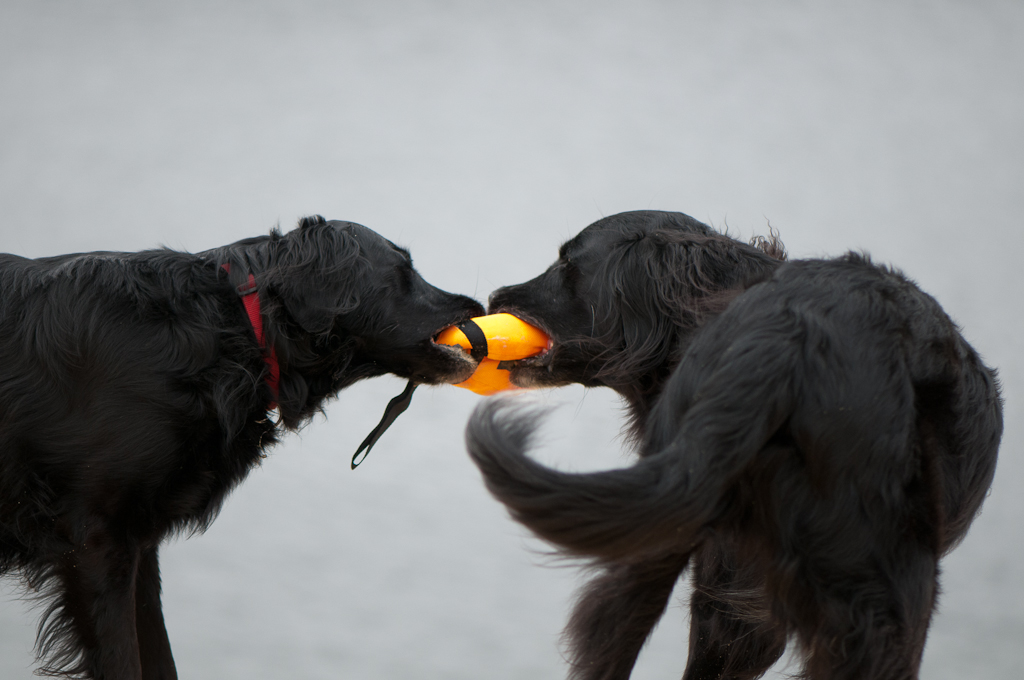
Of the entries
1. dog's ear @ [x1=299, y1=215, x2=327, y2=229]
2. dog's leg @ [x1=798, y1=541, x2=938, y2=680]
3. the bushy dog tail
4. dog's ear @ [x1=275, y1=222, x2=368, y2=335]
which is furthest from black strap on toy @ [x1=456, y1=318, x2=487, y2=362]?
dog's leg @ [x1=798, y1=541, x2=938, y2=680]

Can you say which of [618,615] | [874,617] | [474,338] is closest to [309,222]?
[474,338]

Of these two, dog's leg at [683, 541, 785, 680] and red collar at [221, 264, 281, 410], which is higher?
red collar at [221, 264, 281, 410]

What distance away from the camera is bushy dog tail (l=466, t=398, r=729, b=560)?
64.4 inches

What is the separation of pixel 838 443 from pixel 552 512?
56 cm

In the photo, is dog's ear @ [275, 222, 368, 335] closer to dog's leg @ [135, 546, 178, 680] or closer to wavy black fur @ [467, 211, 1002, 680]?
dog's leg @ [135, 546, 178, 680]

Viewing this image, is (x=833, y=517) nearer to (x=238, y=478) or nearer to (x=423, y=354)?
(x=423, y=354)

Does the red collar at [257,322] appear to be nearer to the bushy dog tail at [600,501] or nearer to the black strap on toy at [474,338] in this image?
the black strap on toy at [474,338]

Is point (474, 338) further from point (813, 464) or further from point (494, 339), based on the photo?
point (813, 464)

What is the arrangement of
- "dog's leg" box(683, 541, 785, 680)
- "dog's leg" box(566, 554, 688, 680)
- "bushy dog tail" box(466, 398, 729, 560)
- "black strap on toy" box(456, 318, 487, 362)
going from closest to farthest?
1. "bushy dog tail" box(466, 398, 729, 560)
2. "dog's leg" box(566, 554, 688, 680)
3. "dog's leg" box(683, 541, 785, 680)
4. "black strap on toy" box(456, 318, 487, 362)

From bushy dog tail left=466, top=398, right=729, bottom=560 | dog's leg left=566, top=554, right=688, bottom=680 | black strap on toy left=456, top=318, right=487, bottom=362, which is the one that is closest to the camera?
bushy dog tail left=466, top=398, right=729, bottom=560

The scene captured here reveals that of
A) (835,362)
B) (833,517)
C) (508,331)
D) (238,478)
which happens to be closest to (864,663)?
(833,517)

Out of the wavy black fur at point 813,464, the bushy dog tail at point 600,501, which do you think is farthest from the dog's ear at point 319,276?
the bushy dog tail at point 600,501

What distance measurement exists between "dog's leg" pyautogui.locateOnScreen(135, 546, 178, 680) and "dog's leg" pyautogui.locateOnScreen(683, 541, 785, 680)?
1593 mm

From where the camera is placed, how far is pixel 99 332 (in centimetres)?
259
